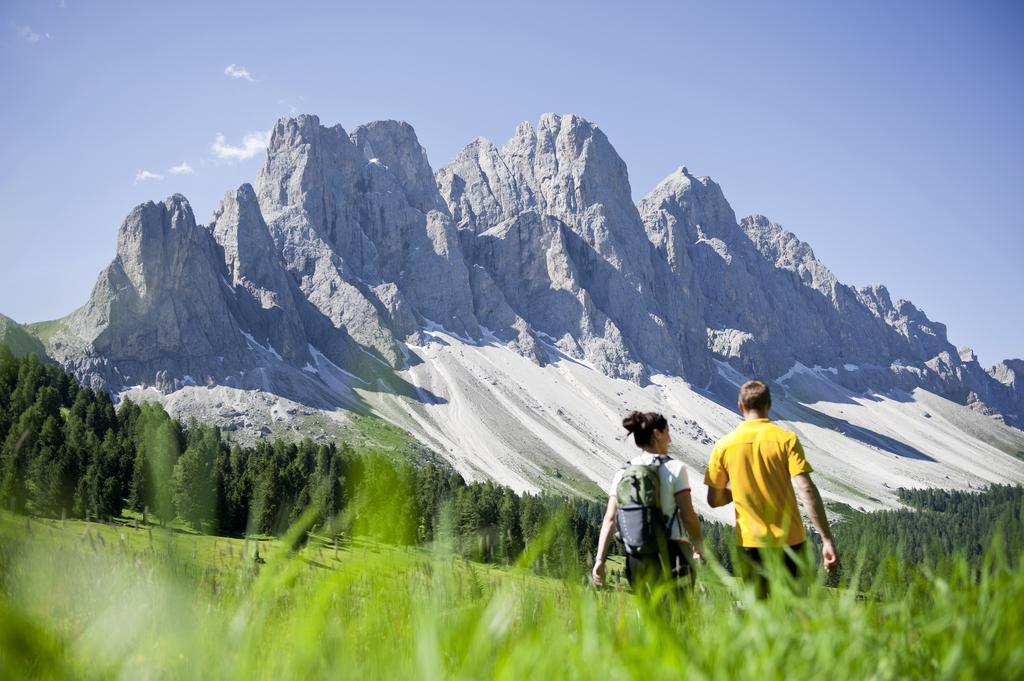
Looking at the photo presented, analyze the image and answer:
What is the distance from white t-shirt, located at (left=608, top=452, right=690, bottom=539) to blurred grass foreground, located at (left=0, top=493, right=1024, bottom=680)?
18.3ft

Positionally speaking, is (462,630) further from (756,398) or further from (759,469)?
(756,398)

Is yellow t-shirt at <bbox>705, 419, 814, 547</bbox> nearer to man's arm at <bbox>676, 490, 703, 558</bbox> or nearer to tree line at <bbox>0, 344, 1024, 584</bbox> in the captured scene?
man's arm at <bbox>676, 490, 703, 558</bbox>

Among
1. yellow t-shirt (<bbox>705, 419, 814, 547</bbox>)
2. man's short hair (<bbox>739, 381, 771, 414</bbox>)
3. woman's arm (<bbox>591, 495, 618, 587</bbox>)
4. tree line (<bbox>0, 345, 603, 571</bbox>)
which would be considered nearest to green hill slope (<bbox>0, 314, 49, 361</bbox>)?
tree line (<bbox>0, 345, 603, 571</bbox>)

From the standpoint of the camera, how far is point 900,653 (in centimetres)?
219

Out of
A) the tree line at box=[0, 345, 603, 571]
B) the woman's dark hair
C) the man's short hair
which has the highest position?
the man's short hair

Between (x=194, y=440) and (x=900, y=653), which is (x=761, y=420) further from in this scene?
(x=194, y=440)

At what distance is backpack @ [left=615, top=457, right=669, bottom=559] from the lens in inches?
323

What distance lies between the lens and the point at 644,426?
32.8 feet

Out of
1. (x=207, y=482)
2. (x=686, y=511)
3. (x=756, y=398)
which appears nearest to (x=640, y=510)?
(x=686, y=511)

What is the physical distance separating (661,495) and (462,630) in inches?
293

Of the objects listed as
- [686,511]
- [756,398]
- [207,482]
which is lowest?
[207,482]

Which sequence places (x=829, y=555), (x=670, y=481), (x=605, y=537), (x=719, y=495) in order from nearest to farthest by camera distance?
(x=829, y=555) → (x=670, y=481) → (x=719, y=495) → (x=605, y=537)

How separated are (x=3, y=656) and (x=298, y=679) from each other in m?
0.65

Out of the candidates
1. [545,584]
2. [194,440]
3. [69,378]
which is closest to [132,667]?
[545,584]
